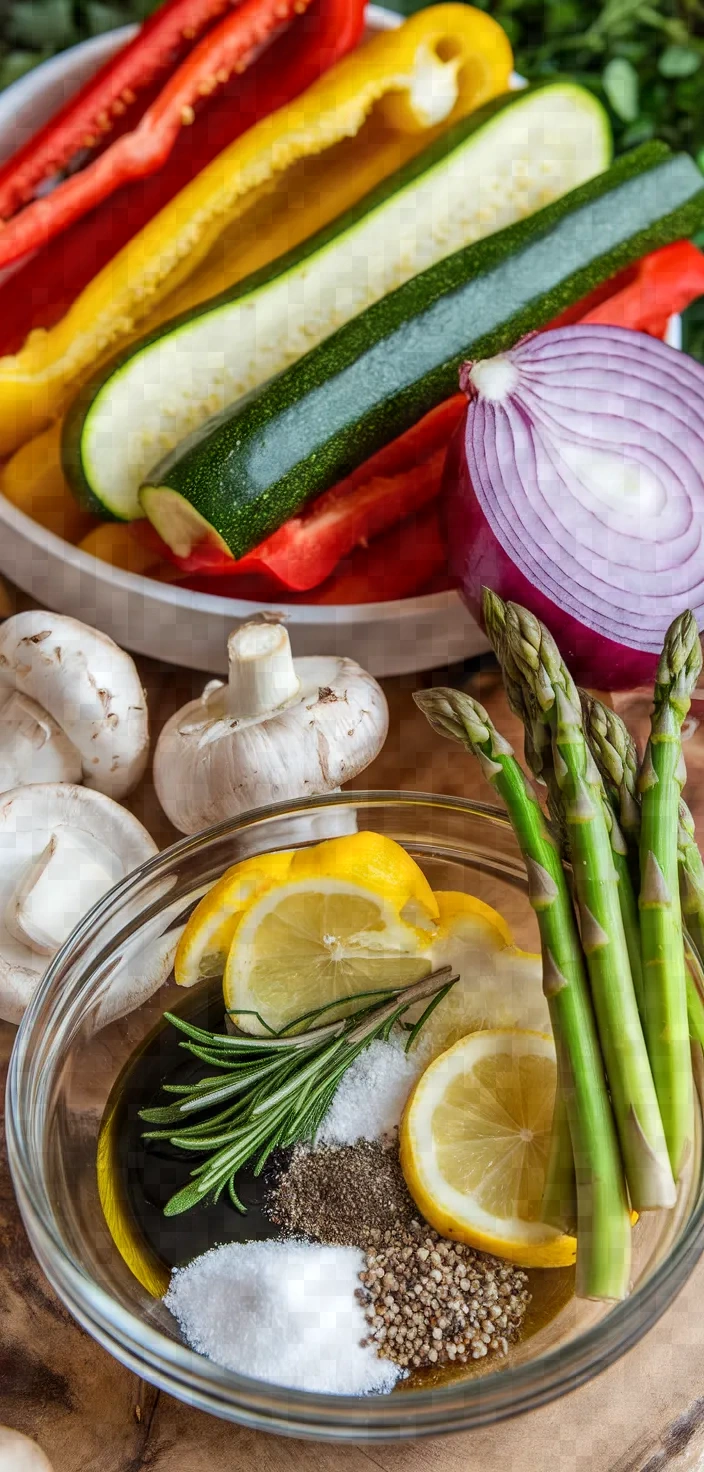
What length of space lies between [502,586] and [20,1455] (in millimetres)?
895

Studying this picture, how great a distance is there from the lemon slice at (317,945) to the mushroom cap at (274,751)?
6.1 inches

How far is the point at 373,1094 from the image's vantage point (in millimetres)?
1036

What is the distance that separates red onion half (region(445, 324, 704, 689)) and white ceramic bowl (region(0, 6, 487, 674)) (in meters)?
0.07

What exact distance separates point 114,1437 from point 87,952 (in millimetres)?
390

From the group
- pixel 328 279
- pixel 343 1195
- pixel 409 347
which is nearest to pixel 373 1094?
pixel 343 1195

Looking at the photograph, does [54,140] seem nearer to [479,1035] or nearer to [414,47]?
[414,47]

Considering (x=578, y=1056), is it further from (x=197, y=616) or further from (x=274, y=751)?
(x=197, y=616)

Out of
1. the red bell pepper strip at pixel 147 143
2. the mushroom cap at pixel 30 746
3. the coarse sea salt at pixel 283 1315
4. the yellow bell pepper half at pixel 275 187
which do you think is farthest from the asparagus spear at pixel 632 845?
the red bell pepper strip at pixel 147 143

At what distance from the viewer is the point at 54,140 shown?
149 cm

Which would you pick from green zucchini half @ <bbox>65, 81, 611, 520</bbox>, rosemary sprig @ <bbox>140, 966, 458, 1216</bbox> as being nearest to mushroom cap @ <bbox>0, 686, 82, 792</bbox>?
green zucchini half @ <bbox>65, 81, 611, 520</bbox>

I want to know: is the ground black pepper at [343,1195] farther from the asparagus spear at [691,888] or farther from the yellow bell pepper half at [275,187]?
the yellow bell pepper half at [275,187]

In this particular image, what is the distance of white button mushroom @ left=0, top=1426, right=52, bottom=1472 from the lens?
3.12 feet

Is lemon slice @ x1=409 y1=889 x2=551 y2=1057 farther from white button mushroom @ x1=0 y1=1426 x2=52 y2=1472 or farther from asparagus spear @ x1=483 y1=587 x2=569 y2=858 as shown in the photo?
white button mushroom @ x1=0 y1=1426 x2=52 y2=1472

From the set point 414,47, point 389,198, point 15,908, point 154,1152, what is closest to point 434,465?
point 389,198
